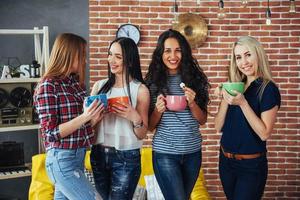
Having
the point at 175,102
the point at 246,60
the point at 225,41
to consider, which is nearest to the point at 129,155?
the point at 175,102

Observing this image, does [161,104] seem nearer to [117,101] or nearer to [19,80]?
[117,101]

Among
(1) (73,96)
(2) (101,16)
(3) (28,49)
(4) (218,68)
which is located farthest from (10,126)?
(4) (218,68)

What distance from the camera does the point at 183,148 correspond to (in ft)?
7.31

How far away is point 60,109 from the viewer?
2.02 meters

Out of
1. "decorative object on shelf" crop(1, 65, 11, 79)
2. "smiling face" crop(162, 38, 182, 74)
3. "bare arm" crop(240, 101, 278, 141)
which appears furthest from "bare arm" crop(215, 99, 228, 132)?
"decorative object on shelf" crop(1, 65, 11, 79)

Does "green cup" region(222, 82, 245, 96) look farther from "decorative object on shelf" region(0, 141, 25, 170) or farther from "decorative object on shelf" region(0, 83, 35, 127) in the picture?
"decorative object on shelf" region(0, 141, 25, 170)

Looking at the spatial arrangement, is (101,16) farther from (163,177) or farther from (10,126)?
(163,177)

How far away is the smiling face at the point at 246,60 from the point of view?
7.13 feet

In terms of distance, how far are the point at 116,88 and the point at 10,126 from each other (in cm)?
177

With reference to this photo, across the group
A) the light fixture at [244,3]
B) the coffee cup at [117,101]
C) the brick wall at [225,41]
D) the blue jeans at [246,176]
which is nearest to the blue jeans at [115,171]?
the coffee cup at [117,101]

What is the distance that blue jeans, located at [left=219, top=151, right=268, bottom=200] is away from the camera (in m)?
2.15

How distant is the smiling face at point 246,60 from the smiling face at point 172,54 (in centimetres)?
31

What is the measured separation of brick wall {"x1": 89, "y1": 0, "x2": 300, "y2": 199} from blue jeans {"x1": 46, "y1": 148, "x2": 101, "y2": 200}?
2.13 m

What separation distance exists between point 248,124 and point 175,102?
39 centimetres
